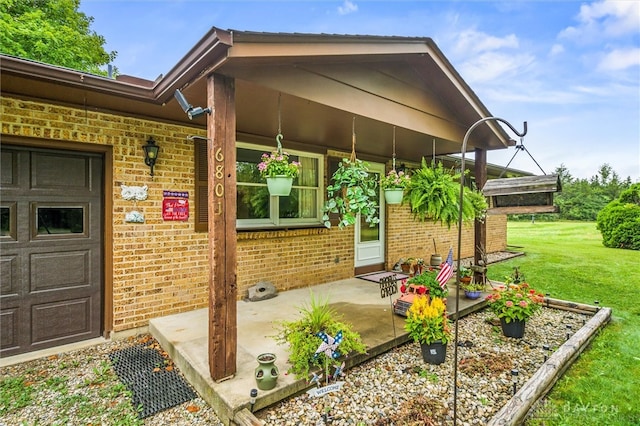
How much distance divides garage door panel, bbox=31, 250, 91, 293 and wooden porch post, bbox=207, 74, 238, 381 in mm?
2075

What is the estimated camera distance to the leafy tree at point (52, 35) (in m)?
8.58

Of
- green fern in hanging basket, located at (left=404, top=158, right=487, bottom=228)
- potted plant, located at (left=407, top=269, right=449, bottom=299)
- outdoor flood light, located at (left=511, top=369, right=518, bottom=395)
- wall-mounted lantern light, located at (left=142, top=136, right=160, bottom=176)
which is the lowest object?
outdoor flood light, located at (left=511, top=369, right=518, bottom=395)

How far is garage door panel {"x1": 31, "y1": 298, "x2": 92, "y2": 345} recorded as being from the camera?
10.6 feet

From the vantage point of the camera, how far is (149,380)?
9.05 feet

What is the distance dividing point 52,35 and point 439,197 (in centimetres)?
1134

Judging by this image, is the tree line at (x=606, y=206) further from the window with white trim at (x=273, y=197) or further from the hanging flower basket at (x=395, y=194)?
the window with white trim at (x=273, y=197)

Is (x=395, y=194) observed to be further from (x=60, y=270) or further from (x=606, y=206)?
(x=606, y=206)

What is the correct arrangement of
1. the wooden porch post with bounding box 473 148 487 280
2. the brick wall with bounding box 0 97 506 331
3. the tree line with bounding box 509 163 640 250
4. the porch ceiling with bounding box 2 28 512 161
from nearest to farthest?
the porch ceiling with bounding box 2 28 512 161 → the brick wall with bounding box 0 97 506 331 → the wooden porch post with bounding box 473 148 487 280 → the tree line with bounding box 509 163 640 250

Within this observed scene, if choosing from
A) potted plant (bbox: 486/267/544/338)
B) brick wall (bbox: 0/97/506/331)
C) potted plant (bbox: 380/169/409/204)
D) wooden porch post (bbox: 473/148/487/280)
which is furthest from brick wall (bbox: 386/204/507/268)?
potted plant (bbox: 486/267/544/338)

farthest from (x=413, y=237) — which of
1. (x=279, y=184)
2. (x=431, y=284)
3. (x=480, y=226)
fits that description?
(x=279, y=184)

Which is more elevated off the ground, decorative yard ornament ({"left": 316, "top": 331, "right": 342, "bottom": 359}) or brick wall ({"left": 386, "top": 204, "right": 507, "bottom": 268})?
brick wall ({"left": 386, "top": 204, "right": 507, "bottom": 268})

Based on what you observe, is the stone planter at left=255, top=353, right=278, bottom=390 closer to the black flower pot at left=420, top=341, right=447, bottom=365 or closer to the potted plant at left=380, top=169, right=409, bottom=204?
the black flower pot at left=420, top=341, right=447, bottom=365

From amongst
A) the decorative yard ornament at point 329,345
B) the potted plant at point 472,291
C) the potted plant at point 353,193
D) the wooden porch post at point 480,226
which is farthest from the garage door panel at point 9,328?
the wooden porch post at point 480,226

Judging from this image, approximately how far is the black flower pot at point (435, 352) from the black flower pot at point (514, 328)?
1169mm
